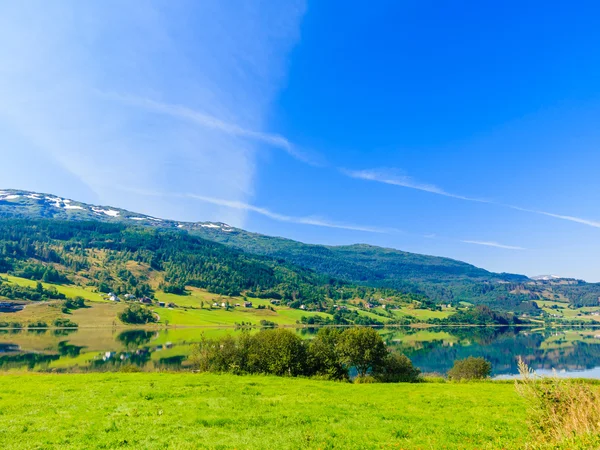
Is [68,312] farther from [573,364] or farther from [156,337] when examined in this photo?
[573,364]

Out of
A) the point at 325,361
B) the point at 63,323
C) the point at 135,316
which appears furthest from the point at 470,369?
the point at 63,323

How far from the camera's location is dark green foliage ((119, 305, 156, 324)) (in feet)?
546

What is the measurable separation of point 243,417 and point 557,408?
1320cm

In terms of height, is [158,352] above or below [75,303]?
below

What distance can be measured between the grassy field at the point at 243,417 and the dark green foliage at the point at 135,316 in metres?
152

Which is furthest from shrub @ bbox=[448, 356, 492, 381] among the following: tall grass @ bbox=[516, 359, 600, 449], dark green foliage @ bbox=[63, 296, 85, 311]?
dark green foliage @ bbox=[63, 296, 85, 311]

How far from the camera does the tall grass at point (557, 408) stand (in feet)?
31.2

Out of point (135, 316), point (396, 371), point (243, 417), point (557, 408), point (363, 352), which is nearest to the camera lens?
point (557, 408)

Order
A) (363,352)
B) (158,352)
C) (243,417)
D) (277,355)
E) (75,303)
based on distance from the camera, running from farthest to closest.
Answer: (75,303)
(158,352)
(363,352)
(277,355)
(243,417)

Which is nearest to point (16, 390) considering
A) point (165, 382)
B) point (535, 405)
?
point (165, 382)

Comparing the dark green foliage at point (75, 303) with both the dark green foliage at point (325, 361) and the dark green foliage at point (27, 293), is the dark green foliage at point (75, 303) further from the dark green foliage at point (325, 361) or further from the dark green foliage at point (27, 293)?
the dark green foliage at point (325, 361)

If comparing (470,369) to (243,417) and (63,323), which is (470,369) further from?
(63,323)

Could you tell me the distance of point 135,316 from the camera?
170 meters

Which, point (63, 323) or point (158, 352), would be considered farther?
point (63, 323)
